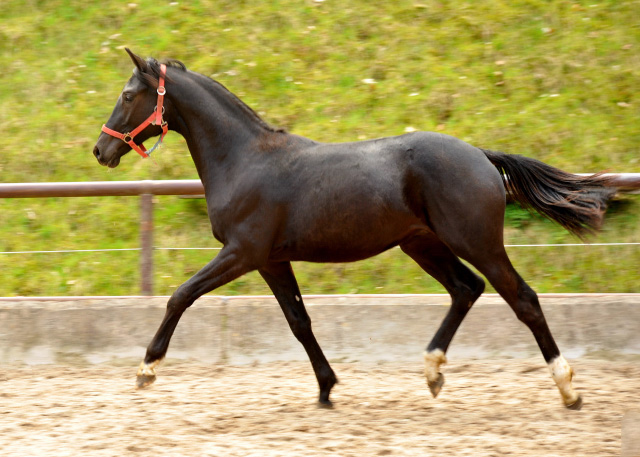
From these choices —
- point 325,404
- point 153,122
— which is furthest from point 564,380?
point 153,122

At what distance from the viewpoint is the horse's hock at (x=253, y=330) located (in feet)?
17.5

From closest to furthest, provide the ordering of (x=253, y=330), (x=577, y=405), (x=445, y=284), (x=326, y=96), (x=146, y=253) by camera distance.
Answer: (x=577, y=405) → (x=445, y=284) → (x=253, y=330) → (x=146, y=253) → (x=326, y=96)

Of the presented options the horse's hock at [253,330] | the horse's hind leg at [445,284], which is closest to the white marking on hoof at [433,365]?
the horse's hind leg at [445,284]

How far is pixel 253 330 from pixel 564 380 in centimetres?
224

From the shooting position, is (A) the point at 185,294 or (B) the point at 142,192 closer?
(A) the point at 185,294

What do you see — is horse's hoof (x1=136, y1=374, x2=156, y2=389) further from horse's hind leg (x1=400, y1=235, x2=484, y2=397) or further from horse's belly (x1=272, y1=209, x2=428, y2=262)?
horse's hind leg (x1=400, y1=235, x2=484, y2=397)

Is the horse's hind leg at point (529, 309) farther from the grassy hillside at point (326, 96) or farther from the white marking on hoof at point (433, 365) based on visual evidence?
the grassy hillside at point (326, 96)

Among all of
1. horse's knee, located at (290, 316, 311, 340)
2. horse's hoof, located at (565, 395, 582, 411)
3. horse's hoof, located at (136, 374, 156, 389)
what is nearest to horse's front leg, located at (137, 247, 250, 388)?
horse's hoof, located at (136, 374, 156, 389)

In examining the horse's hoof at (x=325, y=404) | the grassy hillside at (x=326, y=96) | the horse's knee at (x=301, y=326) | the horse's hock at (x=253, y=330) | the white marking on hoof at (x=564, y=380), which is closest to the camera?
the white marking on hoof at (x=564, y=380)

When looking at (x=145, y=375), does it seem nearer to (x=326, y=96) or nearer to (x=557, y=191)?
(x=557, y=191)

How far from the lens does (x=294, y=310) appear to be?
4.51 m

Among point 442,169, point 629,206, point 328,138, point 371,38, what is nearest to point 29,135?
point 328,138

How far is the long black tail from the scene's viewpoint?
4418 millimetres

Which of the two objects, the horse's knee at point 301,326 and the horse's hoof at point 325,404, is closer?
the horse's hoof at point 325,404
